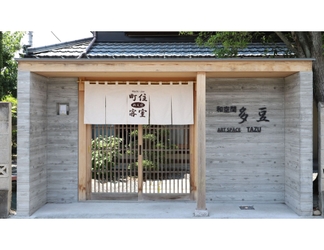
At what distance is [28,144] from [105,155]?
1.93m

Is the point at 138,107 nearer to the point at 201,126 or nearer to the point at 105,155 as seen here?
the point at 105,155

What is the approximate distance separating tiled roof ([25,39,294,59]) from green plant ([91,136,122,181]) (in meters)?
2.55

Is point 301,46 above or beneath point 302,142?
above

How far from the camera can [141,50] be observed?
9.16 m

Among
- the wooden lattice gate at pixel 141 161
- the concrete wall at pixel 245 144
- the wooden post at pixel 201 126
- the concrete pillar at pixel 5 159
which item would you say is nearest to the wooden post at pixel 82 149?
the wooden lattice gate at pixel 141 161

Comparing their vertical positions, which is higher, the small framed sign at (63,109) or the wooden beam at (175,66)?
the wooden beam at (175,66)

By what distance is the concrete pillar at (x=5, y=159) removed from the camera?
6.41 m

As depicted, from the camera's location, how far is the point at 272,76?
24.0ft

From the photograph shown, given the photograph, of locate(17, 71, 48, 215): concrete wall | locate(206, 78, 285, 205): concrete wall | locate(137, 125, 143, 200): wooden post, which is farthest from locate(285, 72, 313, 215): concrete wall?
locate(17, 71, 48, 215): concrete wall

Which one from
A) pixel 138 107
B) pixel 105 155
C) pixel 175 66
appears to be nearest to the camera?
pixel 175 66

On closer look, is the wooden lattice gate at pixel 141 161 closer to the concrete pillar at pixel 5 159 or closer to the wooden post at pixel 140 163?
the wooden post at pixel 140 163

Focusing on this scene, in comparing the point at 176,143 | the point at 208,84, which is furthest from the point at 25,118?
the point at 208,84

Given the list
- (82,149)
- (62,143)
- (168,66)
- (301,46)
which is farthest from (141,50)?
(301,46)

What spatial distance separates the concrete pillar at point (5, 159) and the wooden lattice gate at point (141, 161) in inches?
77.6
